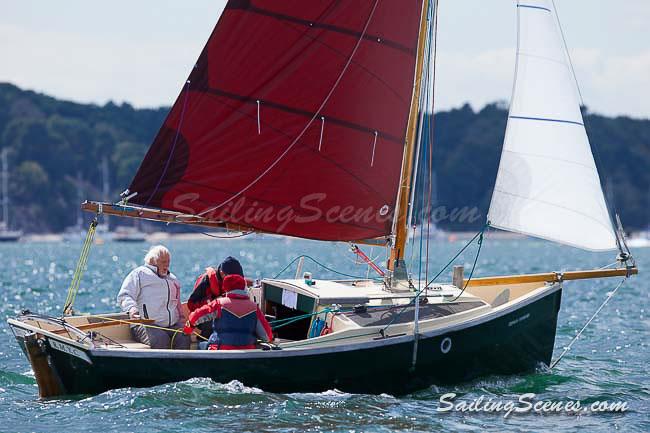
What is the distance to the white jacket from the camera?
11.2 meters

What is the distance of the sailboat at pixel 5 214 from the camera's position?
106938 millimetres

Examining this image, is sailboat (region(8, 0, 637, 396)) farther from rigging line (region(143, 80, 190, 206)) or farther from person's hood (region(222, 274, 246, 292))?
person's hood (region(222, 274, 246, 292))

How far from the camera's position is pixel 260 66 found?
12.7m

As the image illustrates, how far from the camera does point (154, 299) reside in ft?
36.9

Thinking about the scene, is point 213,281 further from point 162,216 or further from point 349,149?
point 349,149

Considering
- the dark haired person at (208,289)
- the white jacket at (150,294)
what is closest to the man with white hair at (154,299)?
the white jacket at (150,294)

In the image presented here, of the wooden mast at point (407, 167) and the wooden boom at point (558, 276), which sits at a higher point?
the wooden mast at point (407, 167)

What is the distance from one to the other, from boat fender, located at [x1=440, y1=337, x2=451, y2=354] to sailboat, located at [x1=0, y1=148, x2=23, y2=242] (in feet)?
333

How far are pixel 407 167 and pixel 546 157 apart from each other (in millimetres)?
1759

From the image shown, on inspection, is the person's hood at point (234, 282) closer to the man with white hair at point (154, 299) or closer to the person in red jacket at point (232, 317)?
the person in red jacket at point (232, 317)

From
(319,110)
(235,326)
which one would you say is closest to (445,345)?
(235,326)

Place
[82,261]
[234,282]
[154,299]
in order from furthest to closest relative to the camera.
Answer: [82,261], [154,299], [234,282]

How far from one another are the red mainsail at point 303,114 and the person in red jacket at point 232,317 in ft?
6.65

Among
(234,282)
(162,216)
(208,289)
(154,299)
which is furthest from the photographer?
(162,216)
